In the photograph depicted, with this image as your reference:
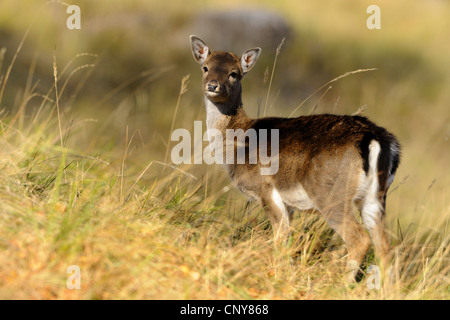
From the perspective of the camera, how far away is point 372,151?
15.4 feet

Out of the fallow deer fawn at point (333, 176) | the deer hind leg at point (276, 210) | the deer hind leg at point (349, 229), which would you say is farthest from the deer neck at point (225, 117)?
the deer hind leg at point (349, 229)

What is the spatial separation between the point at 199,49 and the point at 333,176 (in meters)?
2.19

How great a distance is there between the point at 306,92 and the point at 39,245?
11.7 meters

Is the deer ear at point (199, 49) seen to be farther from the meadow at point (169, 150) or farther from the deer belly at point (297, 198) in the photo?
the deer belly at point (297, 198)

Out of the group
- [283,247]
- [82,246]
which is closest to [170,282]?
[82,246]

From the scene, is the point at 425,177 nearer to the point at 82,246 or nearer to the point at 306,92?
the point at 306,92

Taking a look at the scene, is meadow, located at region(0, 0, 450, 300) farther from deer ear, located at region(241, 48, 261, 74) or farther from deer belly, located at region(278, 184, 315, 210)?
deer ear, located at region(241, 48, 261, 74)

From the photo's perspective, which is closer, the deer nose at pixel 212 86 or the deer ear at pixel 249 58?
the deer nose at pixel 212 86

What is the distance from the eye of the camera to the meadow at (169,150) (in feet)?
12.0

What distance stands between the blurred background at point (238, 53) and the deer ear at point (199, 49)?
5.02 meters

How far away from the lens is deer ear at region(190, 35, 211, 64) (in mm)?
6162

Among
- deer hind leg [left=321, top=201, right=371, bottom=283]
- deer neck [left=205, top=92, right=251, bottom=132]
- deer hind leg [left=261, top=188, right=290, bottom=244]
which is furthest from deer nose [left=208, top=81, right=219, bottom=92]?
deer hind leg [left=321, top=201, right=371, bottom=283]

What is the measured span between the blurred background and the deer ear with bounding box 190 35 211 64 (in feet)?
16.5

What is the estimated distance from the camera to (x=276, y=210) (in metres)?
5.11
